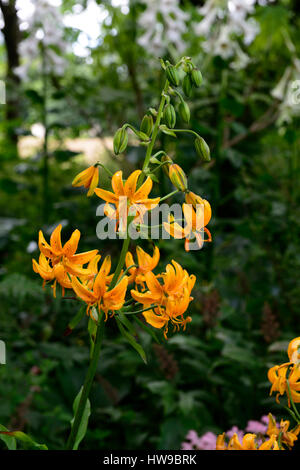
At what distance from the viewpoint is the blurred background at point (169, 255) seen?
1.82 m

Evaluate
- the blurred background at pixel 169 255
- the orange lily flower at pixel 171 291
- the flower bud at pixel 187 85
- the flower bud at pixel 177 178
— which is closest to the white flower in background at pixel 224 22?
the blurred background at pixel 169 255

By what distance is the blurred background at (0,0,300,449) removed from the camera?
1.82 m

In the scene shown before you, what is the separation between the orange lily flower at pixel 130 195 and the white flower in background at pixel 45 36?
2210 mm

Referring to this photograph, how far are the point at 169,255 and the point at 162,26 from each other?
1.34m

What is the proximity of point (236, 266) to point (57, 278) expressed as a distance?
6.17 feet

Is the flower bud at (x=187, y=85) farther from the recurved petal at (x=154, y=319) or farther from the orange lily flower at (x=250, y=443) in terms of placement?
the orange lily flower at (x=250, y=443)

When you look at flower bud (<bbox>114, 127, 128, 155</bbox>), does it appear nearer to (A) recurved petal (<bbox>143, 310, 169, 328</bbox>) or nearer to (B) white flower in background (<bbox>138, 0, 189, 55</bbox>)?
(A) recurved petal (<bbox>143, 310, 169, 328</bbox>)

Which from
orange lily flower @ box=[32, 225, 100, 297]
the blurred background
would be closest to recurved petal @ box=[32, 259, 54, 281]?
orange lily flower @ box=[32, 225, 100, 297]

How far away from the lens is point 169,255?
254 cm

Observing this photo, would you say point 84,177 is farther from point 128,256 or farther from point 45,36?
point 45,36

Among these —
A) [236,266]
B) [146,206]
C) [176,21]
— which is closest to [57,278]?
[146,206]

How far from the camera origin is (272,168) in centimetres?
282

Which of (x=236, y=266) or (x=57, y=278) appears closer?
(x=57, y=278)
